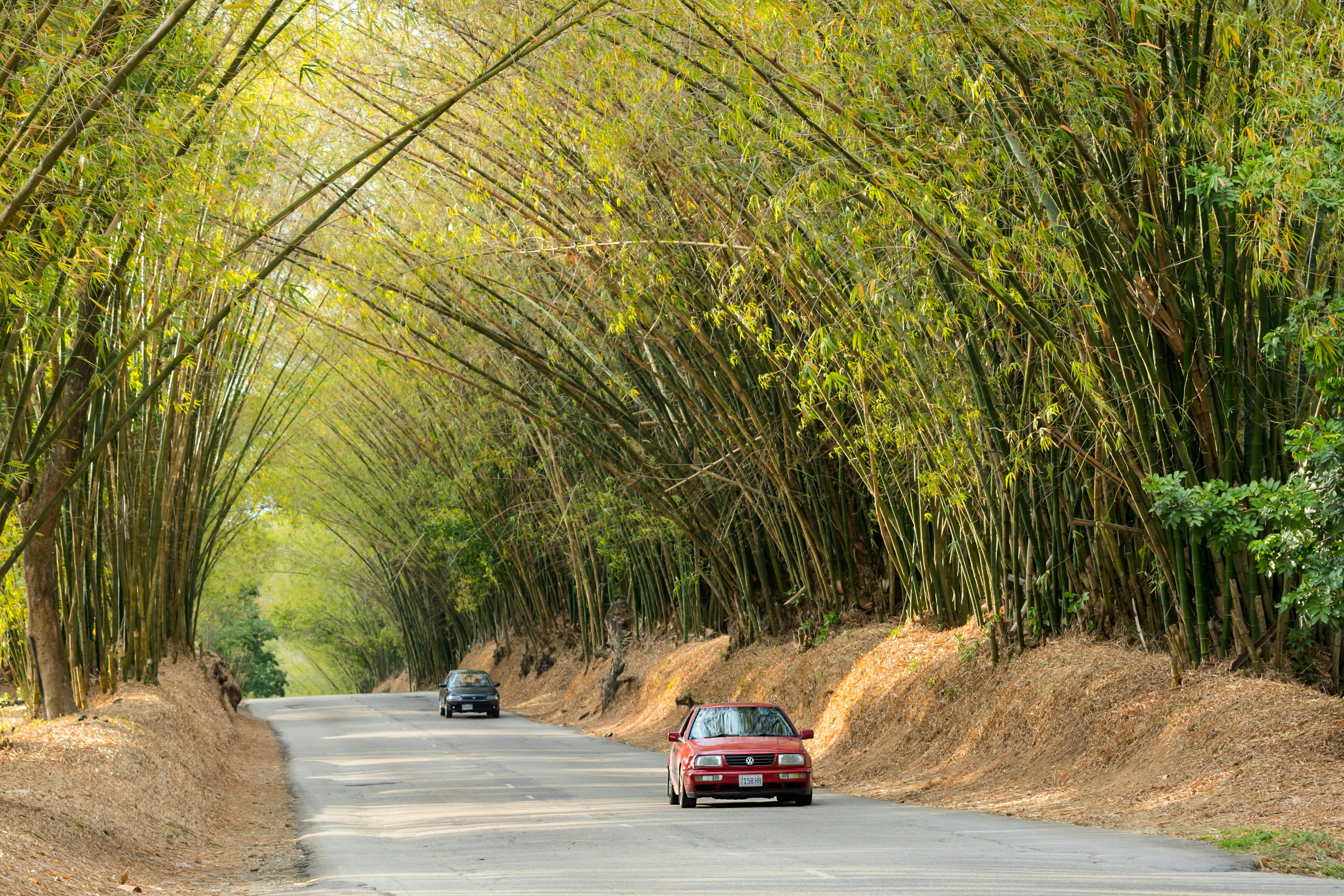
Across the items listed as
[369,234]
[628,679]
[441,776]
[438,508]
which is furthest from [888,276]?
[438,508]

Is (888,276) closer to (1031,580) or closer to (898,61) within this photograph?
(898,61)

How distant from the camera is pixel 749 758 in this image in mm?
10234

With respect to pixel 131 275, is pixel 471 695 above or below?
below

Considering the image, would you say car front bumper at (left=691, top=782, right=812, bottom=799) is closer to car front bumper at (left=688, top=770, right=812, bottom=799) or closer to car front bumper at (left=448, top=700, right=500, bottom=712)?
car front bumper at (left=688, top=770, right=812, bottom=799)

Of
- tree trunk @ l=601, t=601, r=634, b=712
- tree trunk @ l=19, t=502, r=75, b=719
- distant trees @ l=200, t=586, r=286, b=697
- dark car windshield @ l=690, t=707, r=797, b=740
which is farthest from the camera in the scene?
distant trees @ l=200, t=586, r=286, b=697

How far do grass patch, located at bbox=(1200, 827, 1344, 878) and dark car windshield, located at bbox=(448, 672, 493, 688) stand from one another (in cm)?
2029

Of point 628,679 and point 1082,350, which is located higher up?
point 1082,350

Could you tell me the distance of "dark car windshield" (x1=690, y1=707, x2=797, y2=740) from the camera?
10.6 metres

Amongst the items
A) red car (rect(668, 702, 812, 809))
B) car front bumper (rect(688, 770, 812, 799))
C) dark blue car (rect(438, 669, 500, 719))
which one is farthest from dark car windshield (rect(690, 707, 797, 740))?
dark blue car (rect(438, 669, 500, 719))

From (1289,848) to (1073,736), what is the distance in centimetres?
387

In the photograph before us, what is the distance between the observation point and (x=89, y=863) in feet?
23.2

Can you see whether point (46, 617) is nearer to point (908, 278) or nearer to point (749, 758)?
point (749, 758)

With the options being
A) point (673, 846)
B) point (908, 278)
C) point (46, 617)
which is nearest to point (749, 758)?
point (673, 846)

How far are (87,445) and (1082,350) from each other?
9.34m
